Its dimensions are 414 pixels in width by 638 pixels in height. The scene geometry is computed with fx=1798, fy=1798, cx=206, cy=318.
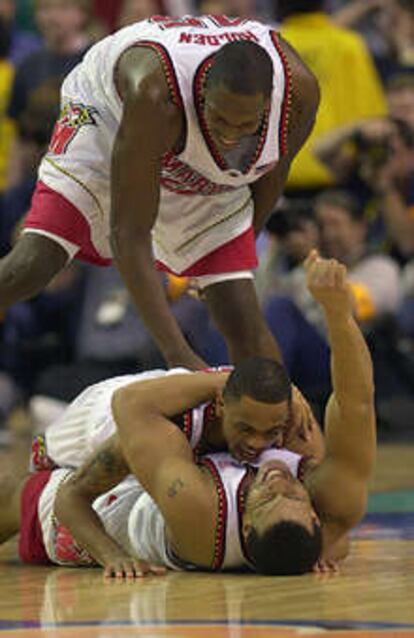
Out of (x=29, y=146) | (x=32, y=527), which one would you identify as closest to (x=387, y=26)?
(x=29, y=146)

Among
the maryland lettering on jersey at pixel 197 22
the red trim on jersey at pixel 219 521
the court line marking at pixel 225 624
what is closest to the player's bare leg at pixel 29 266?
the maryland lettering on jersey at pixel 197 22

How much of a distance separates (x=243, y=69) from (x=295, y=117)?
55 cm

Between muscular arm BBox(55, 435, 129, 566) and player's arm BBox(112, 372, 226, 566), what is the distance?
11 cm

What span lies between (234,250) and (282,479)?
158 centimetres

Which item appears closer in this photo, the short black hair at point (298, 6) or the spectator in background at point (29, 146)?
the spectator in background at point (29, 146)

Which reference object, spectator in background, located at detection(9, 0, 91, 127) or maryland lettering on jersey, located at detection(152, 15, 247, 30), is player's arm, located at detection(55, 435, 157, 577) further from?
spectator in background, located at detection(9, 0, 91, 127)

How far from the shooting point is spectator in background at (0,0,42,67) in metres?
11.7

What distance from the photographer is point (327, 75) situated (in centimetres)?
1044

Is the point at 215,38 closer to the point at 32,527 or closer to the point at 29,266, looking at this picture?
the point at 29,266

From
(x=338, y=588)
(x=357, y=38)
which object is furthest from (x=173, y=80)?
(x=357, y=38)

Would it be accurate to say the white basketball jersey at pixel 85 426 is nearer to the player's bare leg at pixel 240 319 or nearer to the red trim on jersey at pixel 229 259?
the player's bare leg at pixel 240 319

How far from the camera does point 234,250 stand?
6.51 m

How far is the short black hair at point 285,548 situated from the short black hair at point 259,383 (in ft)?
1.21

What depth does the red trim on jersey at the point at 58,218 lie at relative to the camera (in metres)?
→ 6.23
